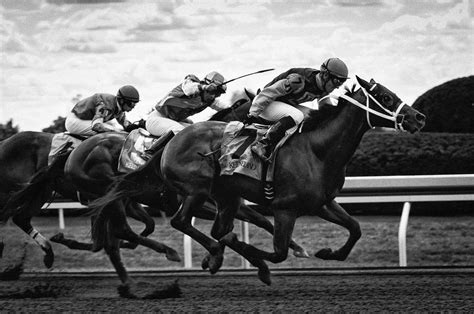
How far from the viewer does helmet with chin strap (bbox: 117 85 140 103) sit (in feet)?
29.1

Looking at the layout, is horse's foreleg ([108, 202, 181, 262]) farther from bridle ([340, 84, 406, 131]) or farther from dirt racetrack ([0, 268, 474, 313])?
bridle ([340, 84, 406, 131])

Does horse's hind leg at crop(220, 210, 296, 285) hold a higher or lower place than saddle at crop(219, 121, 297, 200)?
lower

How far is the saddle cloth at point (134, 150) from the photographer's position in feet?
27.5

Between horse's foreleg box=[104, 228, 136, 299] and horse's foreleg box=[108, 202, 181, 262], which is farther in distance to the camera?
horse's foreleg box=[108, 202, 181, 262]

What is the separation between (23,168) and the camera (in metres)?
9.63

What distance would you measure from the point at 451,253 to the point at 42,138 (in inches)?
155

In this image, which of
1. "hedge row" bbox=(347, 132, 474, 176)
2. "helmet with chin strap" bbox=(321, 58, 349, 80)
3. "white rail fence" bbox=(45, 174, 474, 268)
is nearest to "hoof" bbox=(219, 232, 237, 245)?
"helmet with chin strap" bbox=(321, 58, 349, 80)

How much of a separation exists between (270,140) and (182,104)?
1.37 metres

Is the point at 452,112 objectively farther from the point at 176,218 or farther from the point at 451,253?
the point at 176,218

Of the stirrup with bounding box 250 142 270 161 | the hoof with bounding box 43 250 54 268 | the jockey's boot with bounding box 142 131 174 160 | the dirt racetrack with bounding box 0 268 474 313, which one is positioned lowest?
the dirt racetrack with bounding box 0 268 474 313

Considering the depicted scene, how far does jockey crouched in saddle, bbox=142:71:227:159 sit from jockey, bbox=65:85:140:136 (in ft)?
1.25

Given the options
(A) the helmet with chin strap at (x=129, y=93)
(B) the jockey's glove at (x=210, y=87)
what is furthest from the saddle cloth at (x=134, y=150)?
(B) the jockey's glove at (x=210, y=87)

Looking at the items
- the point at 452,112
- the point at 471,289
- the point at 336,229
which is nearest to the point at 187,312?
the point at 471,289

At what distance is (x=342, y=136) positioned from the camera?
730cm
